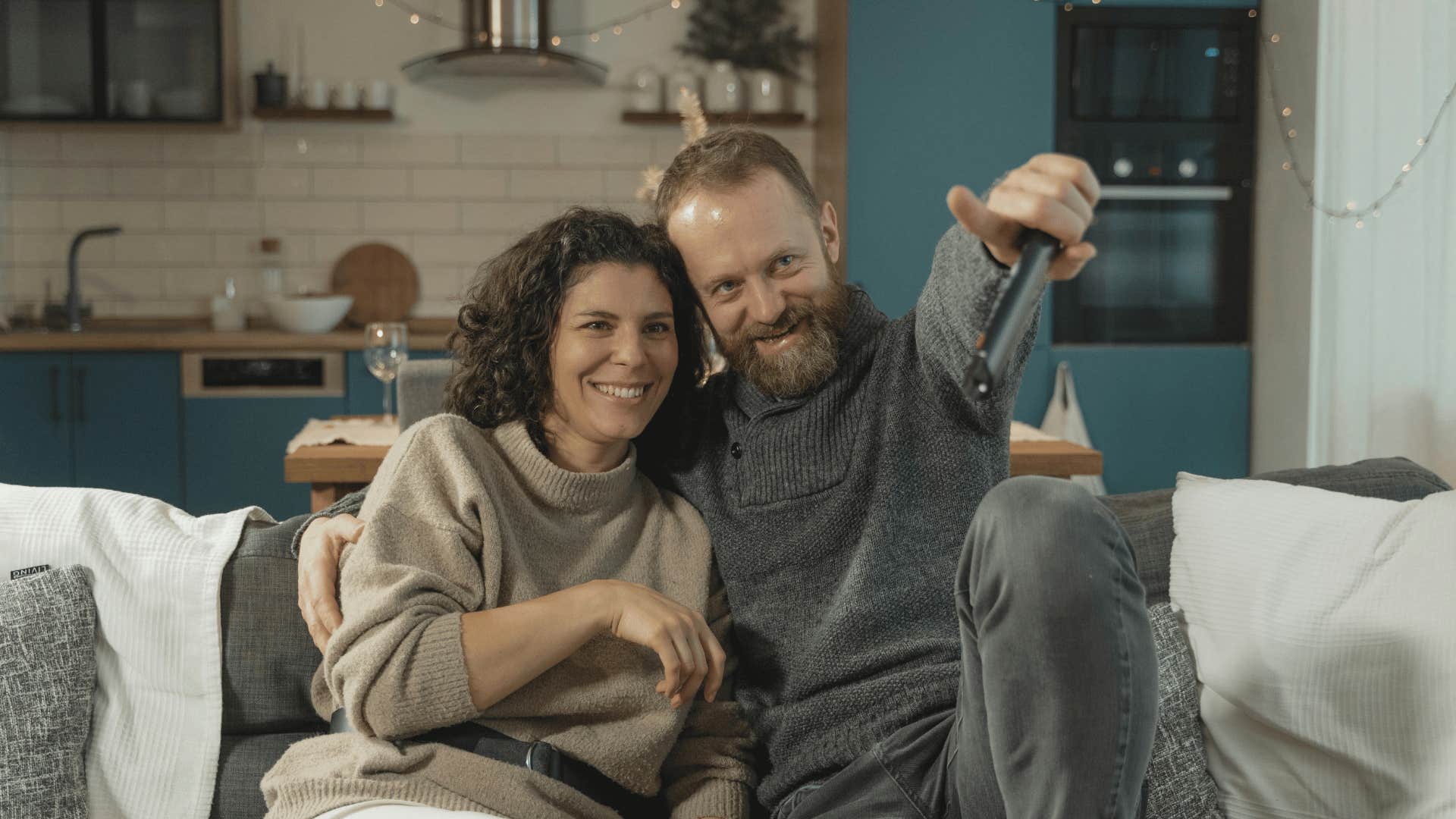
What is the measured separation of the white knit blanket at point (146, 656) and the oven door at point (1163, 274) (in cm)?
326

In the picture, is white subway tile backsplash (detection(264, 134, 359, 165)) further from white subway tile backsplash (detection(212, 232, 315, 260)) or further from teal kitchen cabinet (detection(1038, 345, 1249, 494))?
teal kitchen cabinet (detection(1038, 345, 1249, 494))

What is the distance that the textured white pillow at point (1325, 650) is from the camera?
147 centimetres

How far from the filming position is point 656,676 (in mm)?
1487

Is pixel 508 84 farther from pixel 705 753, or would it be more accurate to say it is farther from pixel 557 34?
→ pixel 705 753

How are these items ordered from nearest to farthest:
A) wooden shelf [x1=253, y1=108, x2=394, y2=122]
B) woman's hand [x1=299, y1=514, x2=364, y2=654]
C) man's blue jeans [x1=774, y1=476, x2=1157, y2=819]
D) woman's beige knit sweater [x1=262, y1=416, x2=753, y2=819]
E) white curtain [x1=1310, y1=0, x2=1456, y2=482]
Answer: man's blue jeans [x1=774, y1=476, x2=1157, y2=819], woman's beige knit sweater [x1=262, y1=416, x2=753, y2=819], woman's hand [x1=299, y1=514, x2=364, y2=654], white curtain [x1=1310, y1=0, x2=1456, y2=482], wooden shelf [x1=253, y1=108, x2=394, y2=122]

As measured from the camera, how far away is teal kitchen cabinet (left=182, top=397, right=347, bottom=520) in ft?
14.2

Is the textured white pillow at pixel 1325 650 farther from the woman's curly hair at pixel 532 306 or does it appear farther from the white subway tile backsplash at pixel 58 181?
the white subway tile backsplash at pixel 58 181

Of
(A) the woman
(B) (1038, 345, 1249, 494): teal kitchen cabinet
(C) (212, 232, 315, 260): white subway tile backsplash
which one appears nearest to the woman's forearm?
(A) the woman

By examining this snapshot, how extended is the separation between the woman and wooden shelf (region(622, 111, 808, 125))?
3.23m

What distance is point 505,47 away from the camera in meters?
4.37

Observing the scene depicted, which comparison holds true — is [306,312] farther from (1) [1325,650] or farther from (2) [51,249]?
(1) [1325,650]

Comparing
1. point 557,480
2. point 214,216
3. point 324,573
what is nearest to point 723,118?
point 214,216

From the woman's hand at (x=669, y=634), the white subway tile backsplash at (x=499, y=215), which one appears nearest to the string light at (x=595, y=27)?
the white subway tile backsplash at (x=499, y=215)

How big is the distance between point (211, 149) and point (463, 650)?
4.09 metres
